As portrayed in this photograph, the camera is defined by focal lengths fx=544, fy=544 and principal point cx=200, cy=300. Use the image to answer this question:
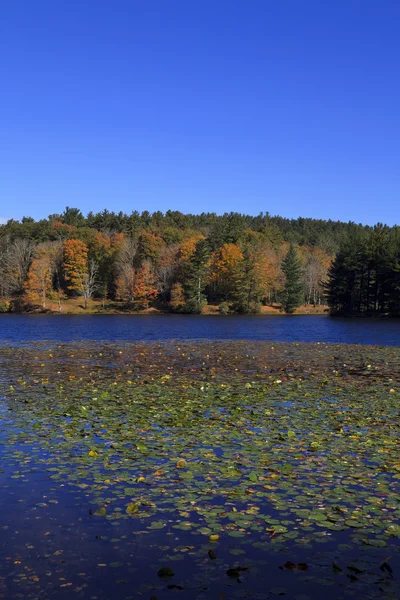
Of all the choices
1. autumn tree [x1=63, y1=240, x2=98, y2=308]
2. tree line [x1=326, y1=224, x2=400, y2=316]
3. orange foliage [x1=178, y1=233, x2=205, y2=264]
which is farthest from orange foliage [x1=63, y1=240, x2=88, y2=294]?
tree line [x1=326, y1=224, x2=400, y2=316]

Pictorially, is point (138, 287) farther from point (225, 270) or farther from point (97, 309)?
point (225, 270)

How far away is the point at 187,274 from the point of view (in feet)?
386

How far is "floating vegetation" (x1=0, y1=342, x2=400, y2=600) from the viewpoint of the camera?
273 inches

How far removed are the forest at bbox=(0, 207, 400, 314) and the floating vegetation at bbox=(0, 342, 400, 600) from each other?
8847 centimetres

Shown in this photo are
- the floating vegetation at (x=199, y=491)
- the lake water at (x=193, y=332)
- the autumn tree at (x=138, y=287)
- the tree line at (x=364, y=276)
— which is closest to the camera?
the floating vegetation at (x=199, y=491)

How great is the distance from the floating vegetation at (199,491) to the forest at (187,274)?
88.5 metres

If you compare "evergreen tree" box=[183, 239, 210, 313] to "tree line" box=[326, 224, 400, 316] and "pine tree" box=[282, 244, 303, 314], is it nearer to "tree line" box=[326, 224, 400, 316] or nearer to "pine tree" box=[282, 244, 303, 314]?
"pine tree" box=[282, 244, 303, 314]

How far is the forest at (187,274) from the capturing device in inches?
4387

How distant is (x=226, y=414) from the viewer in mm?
16375

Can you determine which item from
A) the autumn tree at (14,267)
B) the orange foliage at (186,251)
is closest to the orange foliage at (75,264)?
the autumn tree at (14,267)

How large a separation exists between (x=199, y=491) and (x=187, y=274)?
108143 mm

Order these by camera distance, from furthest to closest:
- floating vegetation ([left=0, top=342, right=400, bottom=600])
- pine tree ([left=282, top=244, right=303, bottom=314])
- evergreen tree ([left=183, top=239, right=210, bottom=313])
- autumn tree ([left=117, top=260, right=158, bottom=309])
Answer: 1. pine tree ([left=282, top=244, right=303, bottom=314])
2. autumn tree ([left=117, top=260, right=158, bottom=309])
3. evergreen tree ([left=183, top=239, right=210, bottom=313])
4. floating vegetation ([left=0, top=342, right=400, bottom=600])

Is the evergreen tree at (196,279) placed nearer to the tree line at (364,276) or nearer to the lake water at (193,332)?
the tree line at (364,276)

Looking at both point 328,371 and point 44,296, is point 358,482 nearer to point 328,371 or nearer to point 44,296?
point 328,371
